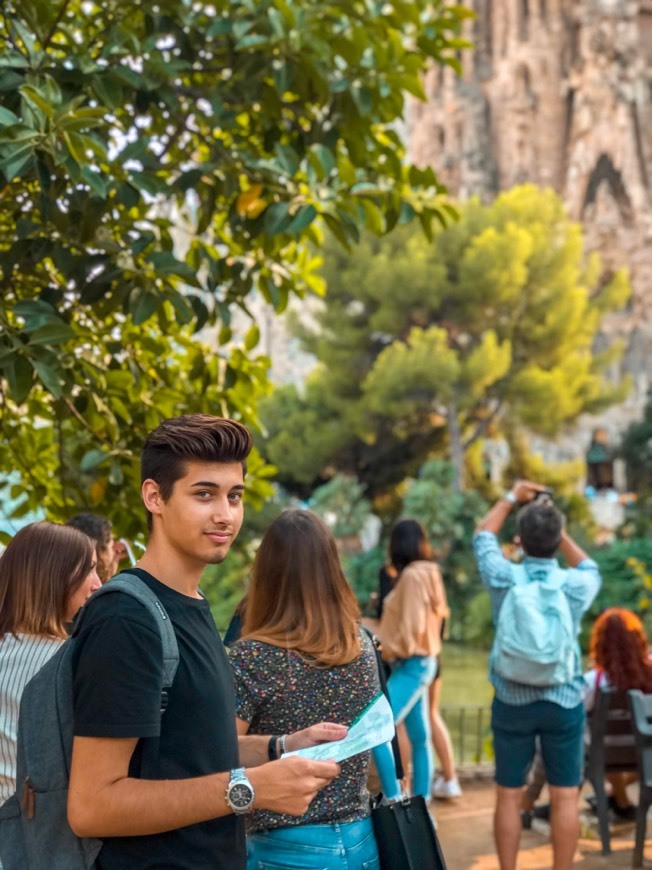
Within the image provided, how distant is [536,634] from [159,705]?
8.58 ft

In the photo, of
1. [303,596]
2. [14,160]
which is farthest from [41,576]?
[14,160]

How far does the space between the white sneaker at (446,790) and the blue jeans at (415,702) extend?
Result: 0.78 m

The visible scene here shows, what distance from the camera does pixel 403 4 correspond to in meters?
4.56

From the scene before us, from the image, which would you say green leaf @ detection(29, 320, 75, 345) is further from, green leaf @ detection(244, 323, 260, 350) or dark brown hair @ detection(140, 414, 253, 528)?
dark brown hair @ detection(140, 414, 253, 528)

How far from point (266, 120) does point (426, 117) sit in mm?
31675

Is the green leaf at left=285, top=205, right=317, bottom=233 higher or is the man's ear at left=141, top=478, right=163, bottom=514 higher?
the green leaf at left=285, top=205, right=317, bottom=233

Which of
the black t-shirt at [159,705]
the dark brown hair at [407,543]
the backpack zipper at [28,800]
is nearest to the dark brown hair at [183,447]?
the black t-shirt at [159,705]

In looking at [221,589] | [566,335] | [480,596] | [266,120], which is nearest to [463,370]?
[566,335]

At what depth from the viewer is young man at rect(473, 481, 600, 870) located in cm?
396

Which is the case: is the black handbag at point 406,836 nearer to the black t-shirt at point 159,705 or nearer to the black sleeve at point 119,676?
the black t-shirt at point 159,705

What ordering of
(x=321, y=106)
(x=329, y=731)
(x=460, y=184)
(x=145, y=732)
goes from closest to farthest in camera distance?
(x=145, y=732), (x=329, y=731), (x=321, y=106), (x=460, y=184)

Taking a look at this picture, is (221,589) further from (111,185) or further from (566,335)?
(111,185)

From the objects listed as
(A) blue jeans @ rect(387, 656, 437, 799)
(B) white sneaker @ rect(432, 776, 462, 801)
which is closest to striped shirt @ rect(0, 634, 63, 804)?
(A) blue jeans @ rect(387, 656, 437, 799)

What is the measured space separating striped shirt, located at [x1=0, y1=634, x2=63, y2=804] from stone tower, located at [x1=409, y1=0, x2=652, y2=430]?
29886mm
